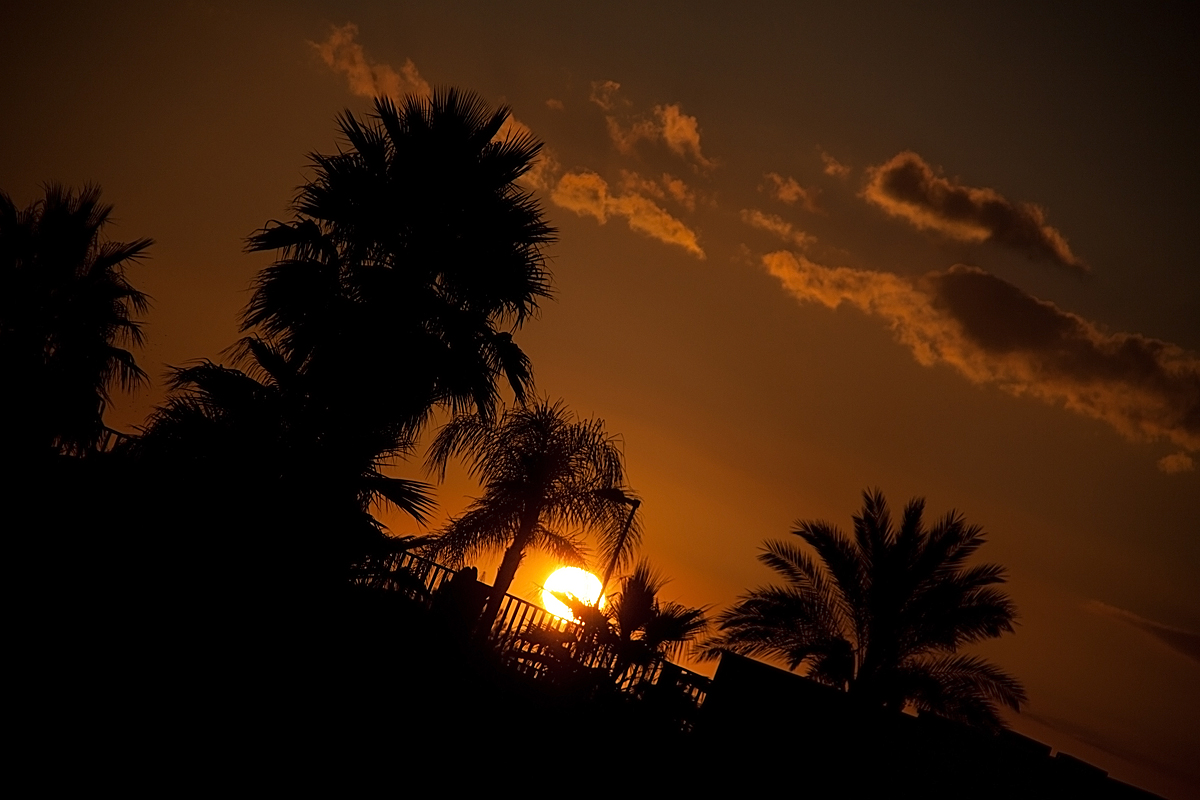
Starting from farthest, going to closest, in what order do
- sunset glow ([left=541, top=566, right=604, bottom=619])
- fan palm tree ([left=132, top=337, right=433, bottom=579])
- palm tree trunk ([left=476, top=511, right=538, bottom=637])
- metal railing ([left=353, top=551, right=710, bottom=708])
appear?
sunset glow ([left=541, top=566, right=604, bottom=619]) < palm tree trunk ([left=476, top=511, right=538, bottom=637]) < metal railing ([left=353, top=551, right=710, bottom=708]) < fan palm tree ([left=132, top=337, right=433, bottom=579])

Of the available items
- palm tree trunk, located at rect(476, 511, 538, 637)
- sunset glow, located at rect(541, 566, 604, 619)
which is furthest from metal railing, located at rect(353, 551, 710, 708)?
sunset glow, located at rect(541, 566, 604, 619)

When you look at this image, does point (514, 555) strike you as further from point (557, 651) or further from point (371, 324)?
point (371, 324)

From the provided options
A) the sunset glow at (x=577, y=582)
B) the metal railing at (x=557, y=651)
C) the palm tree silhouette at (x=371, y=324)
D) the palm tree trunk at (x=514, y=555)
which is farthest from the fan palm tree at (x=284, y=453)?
the sunset glow at (x=577, y=582)

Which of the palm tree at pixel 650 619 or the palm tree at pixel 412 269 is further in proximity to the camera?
the palm tree at pixel 650 619

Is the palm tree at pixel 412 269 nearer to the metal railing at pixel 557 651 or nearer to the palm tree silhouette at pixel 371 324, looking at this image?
the palm tree silhouette at pixel 371 324

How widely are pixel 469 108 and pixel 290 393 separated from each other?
16.0 feet

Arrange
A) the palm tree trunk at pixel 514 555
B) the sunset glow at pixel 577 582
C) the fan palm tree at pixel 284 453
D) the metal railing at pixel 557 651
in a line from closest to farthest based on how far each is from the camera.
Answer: the fan palm tree at pixel 284 453, the metal railing at pixel 557 651, the palm tree trunk at pixel 514 555, the sunset glow at pixel 577 582

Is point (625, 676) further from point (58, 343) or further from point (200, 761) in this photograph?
point (58, 343)

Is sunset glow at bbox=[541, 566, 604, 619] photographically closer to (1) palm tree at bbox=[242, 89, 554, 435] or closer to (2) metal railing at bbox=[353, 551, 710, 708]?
(2) metal railing at bbox=[353, 551, 710, 708]

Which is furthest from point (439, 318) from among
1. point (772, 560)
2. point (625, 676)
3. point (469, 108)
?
point (772, 560)

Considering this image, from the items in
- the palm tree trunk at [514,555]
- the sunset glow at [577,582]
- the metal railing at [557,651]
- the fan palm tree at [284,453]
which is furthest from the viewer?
the sunset glow at [577,582]

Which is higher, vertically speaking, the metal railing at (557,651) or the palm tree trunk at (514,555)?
the palm tree trunk at (514,555)

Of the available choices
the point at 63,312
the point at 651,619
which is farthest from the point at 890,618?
the point at 63,312

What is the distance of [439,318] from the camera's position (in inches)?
436
